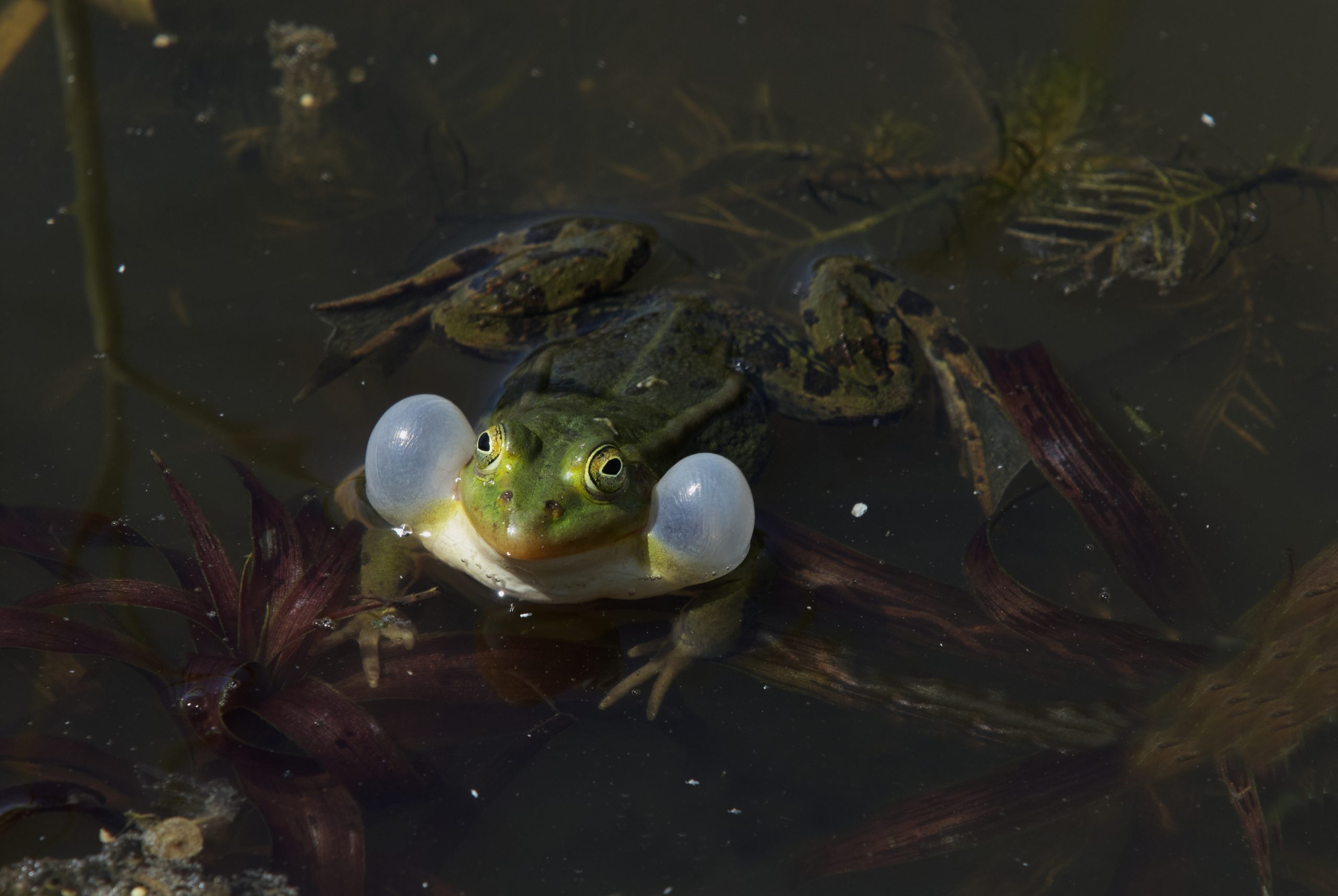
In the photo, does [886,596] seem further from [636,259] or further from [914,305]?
[636,259]

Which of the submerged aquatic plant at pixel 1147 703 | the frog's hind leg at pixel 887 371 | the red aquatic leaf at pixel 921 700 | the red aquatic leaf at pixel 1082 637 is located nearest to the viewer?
the submerged aquatic plant at pixel 1147 703

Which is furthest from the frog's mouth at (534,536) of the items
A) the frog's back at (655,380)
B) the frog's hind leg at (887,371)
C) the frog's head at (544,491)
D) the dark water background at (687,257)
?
the frog's hind leg at (887,371)

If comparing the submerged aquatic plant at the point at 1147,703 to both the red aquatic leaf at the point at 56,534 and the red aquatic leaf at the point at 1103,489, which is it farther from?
the red aquatic leaf at the point at 56,534

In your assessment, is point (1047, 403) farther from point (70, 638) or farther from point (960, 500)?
point (70, 638)

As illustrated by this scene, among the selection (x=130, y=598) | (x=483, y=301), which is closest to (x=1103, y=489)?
(x=483, y=301)

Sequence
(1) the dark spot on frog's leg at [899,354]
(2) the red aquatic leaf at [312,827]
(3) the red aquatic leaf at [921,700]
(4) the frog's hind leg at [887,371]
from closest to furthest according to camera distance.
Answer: (2) the red aquatic leaf at [312,827] → (3) the red aquatic leaf at [921,700] → (4) the frog's hind leg at [887,371] → (1) the dark spot on frog's leg at [899,354]

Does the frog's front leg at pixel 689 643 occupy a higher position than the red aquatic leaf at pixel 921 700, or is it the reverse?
the frog's front leg at pixel 689 643

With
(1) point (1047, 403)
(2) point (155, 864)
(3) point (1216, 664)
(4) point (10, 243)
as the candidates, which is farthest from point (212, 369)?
(3) point (1216, 664)
